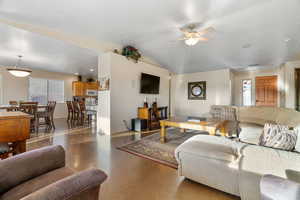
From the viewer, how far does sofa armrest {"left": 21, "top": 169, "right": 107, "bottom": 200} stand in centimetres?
65

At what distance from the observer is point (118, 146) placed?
118 inches

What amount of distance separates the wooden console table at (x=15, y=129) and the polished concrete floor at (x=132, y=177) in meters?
0.73

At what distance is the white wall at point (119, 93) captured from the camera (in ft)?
13.1

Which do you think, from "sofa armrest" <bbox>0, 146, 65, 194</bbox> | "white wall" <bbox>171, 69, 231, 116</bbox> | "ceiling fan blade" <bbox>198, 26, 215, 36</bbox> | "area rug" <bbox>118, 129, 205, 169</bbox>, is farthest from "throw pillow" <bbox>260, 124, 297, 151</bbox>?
"white wall" <bbox>171, 69, 231, 116</bbox>

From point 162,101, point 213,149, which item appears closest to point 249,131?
point 213,149

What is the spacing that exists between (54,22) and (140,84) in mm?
2793

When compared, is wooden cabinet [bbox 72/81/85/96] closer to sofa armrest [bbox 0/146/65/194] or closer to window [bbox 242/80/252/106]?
sofa armrest [bbox 0/146/65/194]

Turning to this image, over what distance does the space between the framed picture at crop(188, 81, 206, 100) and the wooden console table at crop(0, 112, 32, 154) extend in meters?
6.05

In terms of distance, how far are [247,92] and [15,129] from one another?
7828mm

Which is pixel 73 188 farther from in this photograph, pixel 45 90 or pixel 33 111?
pixel 45 90

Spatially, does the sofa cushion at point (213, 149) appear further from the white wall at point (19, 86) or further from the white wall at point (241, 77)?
the white wall at point (19, 86)

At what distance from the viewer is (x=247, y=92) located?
254 inches

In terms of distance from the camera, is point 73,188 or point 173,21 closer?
point 73,188

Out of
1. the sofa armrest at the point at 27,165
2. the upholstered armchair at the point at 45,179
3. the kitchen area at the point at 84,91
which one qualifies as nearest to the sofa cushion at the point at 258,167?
the upholstered armchair at the point at 45,179
